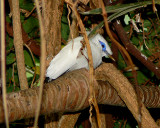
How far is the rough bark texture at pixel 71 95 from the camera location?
0.74 metres

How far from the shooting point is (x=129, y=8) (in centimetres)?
105

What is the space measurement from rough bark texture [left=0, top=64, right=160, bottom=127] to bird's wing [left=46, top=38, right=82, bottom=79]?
0.13 meters

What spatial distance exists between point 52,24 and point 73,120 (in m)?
0.47

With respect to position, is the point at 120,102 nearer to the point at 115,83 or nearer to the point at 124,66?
the point at 115,83

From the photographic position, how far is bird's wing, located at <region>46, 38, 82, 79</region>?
45.4 inches

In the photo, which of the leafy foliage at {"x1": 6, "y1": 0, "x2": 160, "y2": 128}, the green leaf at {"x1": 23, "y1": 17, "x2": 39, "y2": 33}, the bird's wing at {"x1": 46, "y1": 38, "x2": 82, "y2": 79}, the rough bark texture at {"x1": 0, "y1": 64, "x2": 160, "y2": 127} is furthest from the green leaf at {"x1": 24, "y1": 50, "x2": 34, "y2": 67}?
the rough bark texture at {"x1": 0, "y1": 64, "x2": 160, "y2": 127}

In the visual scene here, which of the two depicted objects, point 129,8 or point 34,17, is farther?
point 34,17

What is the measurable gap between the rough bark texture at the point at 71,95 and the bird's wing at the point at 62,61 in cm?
13

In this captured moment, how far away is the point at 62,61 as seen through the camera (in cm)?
115

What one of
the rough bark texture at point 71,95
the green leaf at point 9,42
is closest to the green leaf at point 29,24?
the green leaf at point 9,42

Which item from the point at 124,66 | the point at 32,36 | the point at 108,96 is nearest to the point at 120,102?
the point at 108,96

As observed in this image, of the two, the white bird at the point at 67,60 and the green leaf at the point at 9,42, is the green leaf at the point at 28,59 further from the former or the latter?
the white bird at the point at 67,60

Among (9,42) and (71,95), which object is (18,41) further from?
(71,95)

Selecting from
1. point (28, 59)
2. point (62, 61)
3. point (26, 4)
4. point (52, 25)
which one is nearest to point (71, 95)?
point (62, 61)
